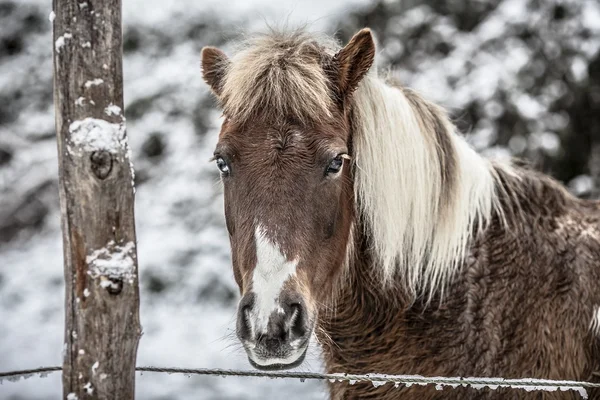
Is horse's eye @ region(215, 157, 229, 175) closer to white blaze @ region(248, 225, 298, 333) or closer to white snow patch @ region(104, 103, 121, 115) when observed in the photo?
white blaze @ region(248, 225, 298, 333)

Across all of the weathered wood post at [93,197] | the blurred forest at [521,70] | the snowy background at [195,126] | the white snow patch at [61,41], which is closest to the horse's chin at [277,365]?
the weathered wood post at [93,197]

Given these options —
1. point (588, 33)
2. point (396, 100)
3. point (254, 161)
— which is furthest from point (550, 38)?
point (254, 161)

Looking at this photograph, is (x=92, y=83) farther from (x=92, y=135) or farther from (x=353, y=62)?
(x=353, y=62)

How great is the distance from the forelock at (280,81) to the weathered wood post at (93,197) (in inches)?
24.1

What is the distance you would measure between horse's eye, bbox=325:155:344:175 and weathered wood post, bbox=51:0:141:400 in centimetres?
78

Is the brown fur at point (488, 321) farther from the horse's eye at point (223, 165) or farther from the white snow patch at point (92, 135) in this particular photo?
→ the white snow patch at point (92, 135)

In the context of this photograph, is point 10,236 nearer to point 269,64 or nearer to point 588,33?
point 269,64

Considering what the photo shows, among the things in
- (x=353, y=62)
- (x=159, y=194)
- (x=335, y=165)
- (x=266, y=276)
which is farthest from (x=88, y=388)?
(x=159, y=194)

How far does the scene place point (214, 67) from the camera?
277 centimetres

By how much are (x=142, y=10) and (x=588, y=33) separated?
19.8 ft

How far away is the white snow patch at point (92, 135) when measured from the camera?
1.77 meters

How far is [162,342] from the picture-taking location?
712 centimetres

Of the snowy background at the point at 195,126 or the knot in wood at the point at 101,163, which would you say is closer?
the knot in wood at the point at 101,163

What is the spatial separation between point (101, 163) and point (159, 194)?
6552 millimetres
